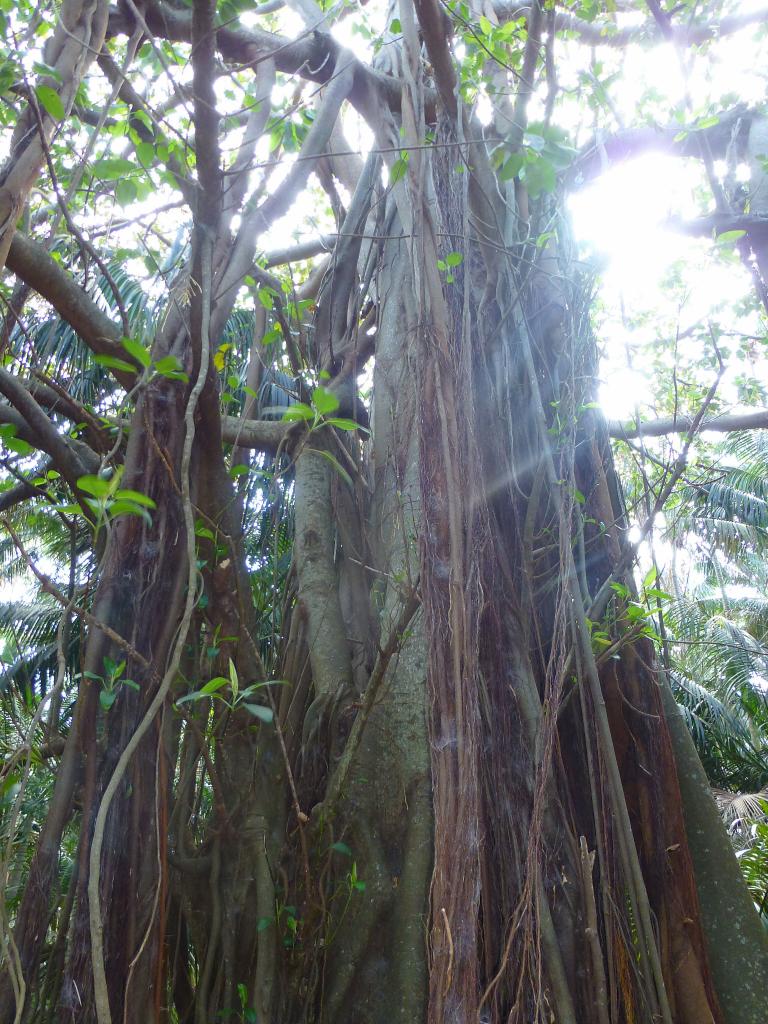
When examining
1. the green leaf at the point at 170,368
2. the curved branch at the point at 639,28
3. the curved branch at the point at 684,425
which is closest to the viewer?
the green leaf at the point at 170,368

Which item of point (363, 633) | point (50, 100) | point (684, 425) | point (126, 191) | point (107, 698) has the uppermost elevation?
point (684, 425)

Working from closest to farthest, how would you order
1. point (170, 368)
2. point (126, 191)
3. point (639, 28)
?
point (170, 368), point (126, 191), point (639, 28)

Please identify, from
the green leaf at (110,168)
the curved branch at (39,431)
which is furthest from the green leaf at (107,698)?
the green leaf at (110,168)

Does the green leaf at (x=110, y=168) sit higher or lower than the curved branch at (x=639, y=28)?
lower

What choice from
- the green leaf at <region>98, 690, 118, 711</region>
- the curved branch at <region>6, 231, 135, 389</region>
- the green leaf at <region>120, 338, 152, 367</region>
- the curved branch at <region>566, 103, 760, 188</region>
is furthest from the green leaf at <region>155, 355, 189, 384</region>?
the curved branch at <region>566, 103, 760, 188</region>

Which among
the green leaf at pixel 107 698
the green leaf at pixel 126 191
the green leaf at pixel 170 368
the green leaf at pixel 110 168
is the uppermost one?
the green leaf at pixel 126 191

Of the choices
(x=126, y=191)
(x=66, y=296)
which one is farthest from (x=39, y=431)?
(x=126, y=191)

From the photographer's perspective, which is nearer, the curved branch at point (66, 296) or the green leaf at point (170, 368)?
the green leaf at point (170, 368)

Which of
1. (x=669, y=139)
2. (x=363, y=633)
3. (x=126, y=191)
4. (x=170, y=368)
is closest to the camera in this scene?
(x=170, y=368)

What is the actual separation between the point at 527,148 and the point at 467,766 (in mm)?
1271

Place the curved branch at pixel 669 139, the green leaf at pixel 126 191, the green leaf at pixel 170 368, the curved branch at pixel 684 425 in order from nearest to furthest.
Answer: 1. the green leaf at pixel 170 368
2. the green leaf at pixel 126 191
3. the curved branch at pixel 669 139
4. the curved branch at pixel 684 425

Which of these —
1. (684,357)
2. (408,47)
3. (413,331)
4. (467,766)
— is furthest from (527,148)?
(684,357)

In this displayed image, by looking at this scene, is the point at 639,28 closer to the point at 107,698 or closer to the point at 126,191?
the point at 126,191

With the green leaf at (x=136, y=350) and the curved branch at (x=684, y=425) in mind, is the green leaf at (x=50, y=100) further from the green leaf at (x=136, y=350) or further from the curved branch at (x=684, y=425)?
the curved branch at (x=684, y=425)
